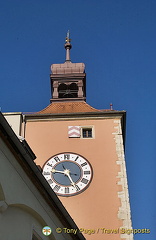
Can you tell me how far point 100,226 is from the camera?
1667 cm

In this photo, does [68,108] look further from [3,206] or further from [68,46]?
[3,206]

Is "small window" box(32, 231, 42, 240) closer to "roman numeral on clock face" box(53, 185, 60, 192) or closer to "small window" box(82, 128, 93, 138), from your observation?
"roman numeral on clock face" box(53, 185, 60, 192)

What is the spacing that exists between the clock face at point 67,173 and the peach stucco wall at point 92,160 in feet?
0.67

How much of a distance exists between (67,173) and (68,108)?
14.4 feet

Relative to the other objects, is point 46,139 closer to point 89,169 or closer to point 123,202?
point 89,169

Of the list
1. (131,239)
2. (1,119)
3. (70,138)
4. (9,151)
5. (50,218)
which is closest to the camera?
(1,119)

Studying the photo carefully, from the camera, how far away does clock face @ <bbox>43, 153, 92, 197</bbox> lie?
17703 millimetres

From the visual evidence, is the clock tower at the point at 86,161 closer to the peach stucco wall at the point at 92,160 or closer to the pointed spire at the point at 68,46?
the peach stucco wall at the point at 92,160

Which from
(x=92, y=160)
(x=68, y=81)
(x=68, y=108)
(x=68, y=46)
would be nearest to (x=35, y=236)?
(x=92, y=160)

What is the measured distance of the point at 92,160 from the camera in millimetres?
18562

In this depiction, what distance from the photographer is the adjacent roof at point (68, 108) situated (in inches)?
839

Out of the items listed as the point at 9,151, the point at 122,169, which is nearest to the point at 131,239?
the point at 122,169

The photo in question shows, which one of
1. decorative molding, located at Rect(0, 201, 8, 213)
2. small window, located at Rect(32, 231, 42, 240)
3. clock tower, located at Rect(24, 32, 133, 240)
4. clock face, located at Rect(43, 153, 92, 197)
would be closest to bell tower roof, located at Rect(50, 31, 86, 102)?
clock tower, located at Rect(24, 32, 133, 240)

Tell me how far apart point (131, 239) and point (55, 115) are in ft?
21.4
